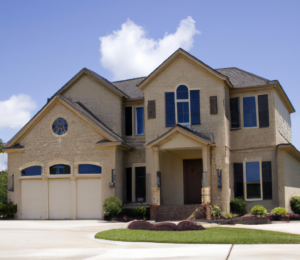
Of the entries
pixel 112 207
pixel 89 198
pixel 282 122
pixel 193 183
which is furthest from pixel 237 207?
pixel 89 198

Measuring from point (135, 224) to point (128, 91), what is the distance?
510 inches

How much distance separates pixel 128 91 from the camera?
27.6 meters

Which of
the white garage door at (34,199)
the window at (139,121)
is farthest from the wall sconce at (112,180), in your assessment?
the white garage door at (34,199)

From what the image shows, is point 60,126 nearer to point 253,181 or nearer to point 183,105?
point 183,105

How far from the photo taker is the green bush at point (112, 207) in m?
22.7

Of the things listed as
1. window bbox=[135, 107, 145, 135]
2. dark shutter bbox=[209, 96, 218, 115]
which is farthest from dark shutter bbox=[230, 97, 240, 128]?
window bbox=[135, 107, 145, 135]

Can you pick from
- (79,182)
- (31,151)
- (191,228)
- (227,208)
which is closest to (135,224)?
(191,228)

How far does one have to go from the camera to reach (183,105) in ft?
78.0

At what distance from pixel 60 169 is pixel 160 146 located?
21.6ft

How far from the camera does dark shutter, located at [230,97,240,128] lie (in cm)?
2420

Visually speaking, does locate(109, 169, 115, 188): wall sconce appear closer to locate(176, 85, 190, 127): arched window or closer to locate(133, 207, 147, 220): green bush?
locate(133, 207, 147, 220): green bush

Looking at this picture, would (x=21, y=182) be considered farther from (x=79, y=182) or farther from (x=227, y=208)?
(x=227, y=208)

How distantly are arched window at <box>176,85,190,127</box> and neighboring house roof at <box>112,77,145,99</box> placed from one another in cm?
319

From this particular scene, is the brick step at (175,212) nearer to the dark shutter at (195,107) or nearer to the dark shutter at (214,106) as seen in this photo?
the dark shutter at (195,107)
